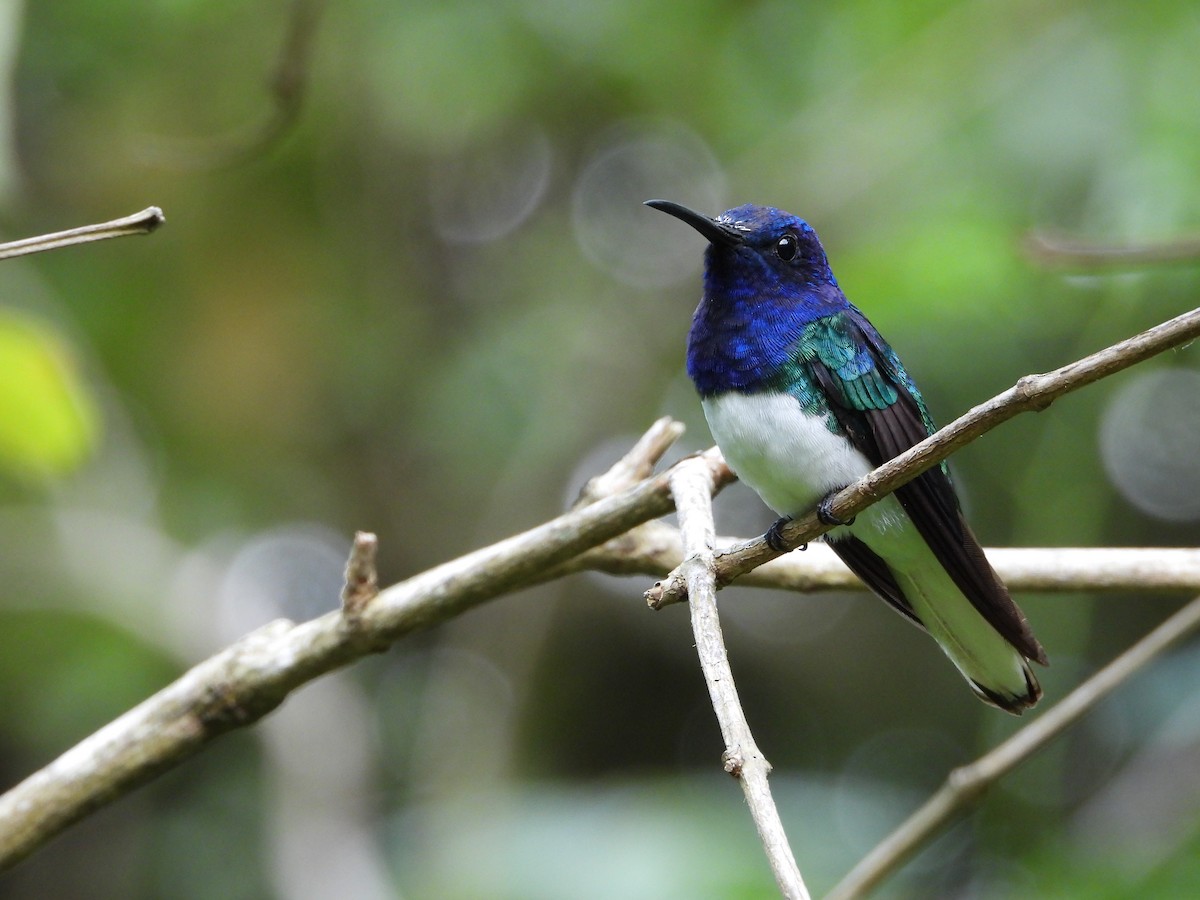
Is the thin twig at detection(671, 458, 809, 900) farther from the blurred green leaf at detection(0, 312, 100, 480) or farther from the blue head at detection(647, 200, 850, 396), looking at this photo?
the blurred green leaf at detection(0, 312, 100, 480)

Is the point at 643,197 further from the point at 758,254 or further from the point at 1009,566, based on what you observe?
the point at 1009,566

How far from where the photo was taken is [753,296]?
338cm

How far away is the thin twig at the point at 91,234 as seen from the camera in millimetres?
1505

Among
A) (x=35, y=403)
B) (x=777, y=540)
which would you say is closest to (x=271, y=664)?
(x=35, y=403)

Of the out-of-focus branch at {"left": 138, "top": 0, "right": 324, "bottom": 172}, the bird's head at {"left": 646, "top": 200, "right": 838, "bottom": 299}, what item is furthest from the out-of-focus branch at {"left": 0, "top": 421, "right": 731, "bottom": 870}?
the out-of-focus branch at {"left": 138, "top": 0, "right": 324, "bottom": 172}

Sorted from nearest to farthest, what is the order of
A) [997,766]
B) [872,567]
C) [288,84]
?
[997,766], [872,567], [288,84]

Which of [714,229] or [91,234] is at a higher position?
[714,229]

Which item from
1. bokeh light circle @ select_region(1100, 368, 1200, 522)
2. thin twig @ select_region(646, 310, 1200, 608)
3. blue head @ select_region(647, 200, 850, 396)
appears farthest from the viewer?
bokeh light circle @ select_region(1100, 368, 1200, 522)

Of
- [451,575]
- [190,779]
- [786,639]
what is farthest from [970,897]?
[190,779]

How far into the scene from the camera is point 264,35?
23.9ft

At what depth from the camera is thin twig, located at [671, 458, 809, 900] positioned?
141 centimetres

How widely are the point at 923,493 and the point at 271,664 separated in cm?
166

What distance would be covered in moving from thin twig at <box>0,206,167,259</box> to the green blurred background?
2978 mm

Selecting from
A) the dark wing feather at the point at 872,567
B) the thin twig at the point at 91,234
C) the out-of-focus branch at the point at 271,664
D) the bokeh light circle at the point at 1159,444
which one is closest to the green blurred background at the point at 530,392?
the bokeh light circle at the point at 1159,444
